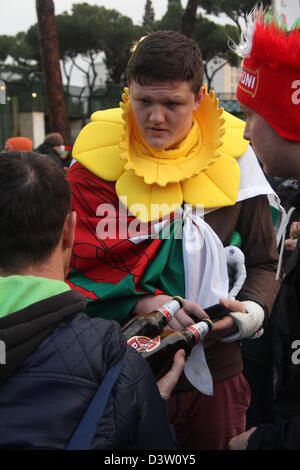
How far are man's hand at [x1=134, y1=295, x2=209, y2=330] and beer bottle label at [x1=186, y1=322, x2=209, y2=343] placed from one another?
89 mm

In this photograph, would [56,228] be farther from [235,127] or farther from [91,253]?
[235,127]

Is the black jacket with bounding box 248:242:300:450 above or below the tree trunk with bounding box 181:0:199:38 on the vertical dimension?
below

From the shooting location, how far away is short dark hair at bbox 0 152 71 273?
4.18 feet

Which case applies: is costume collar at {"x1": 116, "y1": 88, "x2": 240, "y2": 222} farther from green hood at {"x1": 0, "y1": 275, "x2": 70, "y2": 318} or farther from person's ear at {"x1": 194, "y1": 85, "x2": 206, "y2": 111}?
green hood at {"x1": 0, "y1": 275, "x2": 70, "y2": 318}

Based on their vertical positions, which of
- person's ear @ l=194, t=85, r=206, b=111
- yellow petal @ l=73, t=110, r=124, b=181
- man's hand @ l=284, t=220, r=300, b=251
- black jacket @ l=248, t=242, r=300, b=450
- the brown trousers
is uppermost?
person's ear @ l=194, t=85, r=206, b=111

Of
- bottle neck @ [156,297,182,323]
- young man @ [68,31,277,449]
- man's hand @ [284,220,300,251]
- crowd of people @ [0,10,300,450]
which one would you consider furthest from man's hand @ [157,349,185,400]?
man's hand @ [284,220,300,251]

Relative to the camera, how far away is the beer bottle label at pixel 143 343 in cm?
143

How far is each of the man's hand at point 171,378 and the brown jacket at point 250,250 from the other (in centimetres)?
46

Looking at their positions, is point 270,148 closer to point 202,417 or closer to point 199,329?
point 199,329

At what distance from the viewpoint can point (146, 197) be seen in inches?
78.0

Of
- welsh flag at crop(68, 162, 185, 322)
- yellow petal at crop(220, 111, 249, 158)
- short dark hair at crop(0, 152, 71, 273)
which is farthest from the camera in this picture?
yellow petal at crop(220, 111, 249, 158)

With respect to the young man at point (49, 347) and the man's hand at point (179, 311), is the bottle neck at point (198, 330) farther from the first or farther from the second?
the young man at point (49, 347)

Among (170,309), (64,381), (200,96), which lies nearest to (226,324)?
(170,309)

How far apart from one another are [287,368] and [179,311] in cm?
39
